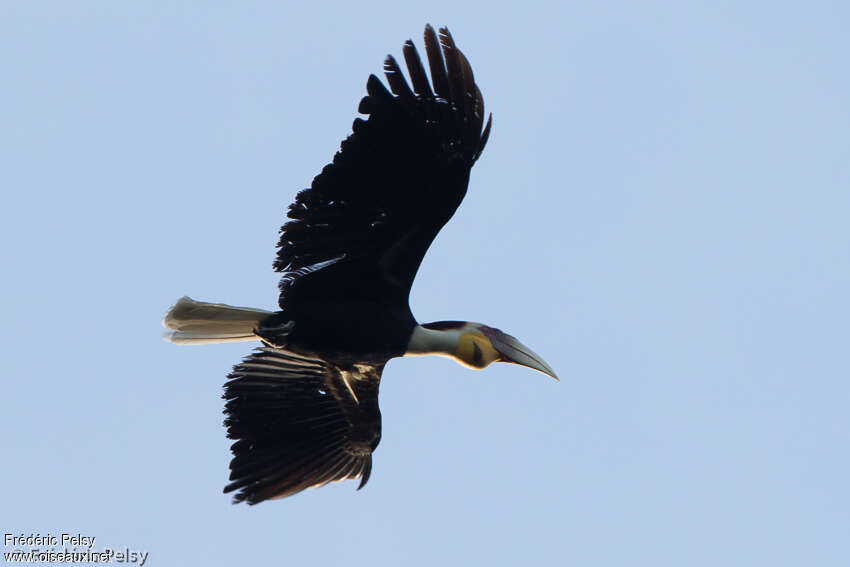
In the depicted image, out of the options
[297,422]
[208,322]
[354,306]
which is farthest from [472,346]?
[208,322]

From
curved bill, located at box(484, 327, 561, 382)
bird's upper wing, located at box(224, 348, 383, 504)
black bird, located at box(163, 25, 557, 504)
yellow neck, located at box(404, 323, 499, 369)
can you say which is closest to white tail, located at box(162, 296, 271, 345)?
black bird, located at box(163, 25, 557, 504)

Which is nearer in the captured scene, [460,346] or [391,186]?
[391,186]

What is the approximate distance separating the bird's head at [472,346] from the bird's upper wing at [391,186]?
0.48 m

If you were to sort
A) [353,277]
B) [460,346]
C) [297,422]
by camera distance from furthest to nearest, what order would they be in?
[297,422]
[460,346]
[353,277]

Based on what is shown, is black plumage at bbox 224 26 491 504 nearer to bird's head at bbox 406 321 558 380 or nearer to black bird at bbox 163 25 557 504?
black bird at bbox 163 25 557 504

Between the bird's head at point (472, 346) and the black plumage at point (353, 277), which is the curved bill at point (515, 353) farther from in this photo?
the black plumage at point (353, 277)

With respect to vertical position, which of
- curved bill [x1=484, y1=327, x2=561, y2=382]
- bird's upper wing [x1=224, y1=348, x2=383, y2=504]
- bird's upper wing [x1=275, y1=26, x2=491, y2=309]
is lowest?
bird's upper wing [x1=224, y1=348, x2=383, y2=504]

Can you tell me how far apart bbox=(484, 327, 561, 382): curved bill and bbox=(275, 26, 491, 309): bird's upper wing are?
96 cm

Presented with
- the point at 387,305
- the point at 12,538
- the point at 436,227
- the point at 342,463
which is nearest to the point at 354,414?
the point at 342,463

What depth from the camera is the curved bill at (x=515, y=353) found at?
11680 millimetres

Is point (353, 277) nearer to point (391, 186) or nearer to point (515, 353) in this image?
point (391, 186)

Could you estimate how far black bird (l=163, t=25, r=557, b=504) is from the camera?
10.4 meters

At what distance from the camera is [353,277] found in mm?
11195

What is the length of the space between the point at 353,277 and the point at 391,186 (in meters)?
0.96
